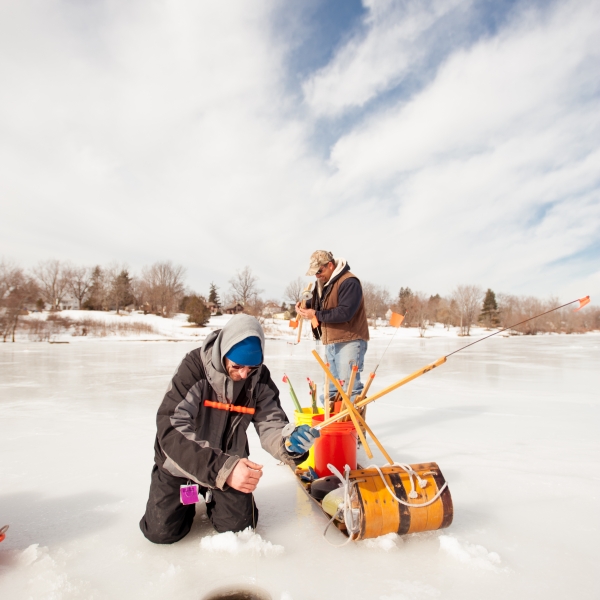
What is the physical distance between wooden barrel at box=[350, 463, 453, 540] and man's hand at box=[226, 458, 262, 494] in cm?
43

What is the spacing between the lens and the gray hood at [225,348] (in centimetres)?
164

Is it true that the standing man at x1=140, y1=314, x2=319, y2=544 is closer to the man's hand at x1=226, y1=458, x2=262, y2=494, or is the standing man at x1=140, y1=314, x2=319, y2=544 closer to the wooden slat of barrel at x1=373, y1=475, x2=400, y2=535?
the man's hand at x1=226, y1=458, x2=262, y2=494

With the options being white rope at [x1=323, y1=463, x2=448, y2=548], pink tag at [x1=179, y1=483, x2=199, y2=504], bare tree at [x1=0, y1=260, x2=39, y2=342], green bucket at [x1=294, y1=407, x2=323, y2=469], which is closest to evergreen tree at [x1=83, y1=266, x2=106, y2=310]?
bare tree at [x1=0, y1=260, x2=39, y2=342]

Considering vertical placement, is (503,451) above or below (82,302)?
below

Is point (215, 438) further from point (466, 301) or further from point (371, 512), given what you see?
point (466, 301)

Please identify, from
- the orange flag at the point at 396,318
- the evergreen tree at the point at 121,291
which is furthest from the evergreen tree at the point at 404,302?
the evergreen tree at the point at 121,291

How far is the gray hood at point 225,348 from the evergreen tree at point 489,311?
51.5 meters

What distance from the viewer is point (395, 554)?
5.24 feet

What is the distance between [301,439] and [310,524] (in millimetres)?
506

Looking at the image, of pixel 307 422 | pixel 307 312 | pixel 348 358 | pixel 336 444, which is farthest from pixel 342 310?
pixel 336 444

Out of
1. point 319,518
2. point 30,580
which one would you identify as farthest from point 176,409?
point 319,518

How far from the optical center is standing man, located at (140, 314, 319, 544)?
1583mm

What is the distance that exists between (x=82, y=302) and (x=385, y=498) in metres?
53.1

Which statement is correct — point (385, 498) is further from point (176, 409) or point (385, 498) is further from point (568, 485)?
point (568, 485)
